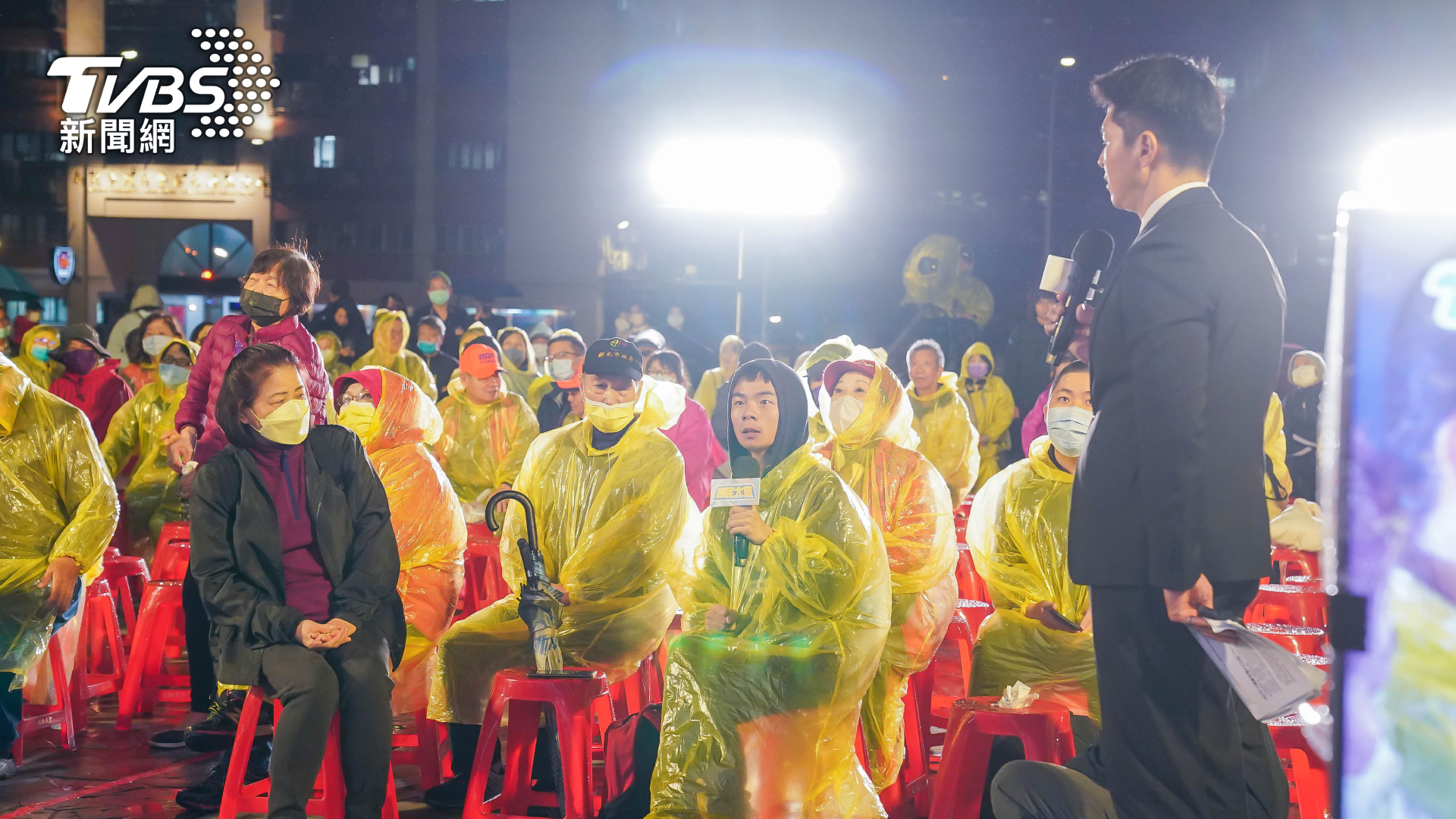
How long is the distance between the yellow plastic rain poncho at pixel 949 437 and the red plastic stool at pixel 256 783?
4337mm

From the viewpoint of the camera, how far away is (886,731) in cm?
372

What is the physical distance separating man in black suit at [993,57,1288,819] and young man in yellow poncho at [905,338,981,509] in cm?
480

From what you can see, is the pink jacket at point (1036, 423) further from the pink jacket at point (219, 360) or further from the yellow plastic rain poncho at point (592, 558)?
the pink jacket at point (219, 360)

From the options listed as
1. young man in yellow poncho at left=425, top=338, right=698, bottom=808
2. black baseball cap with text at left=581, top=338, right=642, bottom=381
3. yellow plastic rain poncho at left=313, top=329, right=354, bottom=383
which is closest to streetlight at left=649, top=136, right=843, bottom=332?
yellow plastic rain poncho at left=313, top=329, right=354, bottom=383

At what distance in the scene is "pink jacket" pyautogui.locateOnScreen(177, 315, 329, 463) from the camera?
4016mm

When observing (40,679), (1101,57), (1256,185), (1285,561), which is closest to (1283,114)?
(1256,185)

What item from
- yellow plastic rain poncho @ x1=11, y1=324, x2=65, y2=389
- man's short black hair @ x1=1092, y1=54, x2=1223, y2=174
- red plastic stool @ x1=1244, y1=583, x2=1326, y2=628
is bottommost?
red plastic stool @ x1=1244, y1=583, x2=1326, y2=628

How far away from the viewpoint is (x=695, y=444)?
236 inches

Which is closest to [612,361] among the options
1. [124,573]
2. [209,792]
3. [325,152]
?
[209,792]

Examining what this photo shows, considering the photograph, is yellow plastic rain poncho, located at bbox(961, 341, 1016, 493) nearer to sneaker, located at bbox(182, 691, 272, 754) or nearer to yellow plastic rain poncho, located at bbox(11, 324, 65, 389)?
sneaker, located at bbox(182, 691, 272, 754)

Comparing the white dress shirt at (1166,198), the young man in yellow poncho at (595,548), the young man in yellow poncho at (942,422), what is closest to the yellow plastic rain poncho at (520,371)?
the young man in yellow poncho at (942,422)

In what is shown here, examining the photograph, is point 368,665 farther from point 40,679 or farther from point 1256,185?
point 1256,185

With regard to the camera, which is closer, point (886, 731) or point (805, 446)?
point (805, 446)

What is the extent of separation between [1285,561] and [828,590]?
328cm
